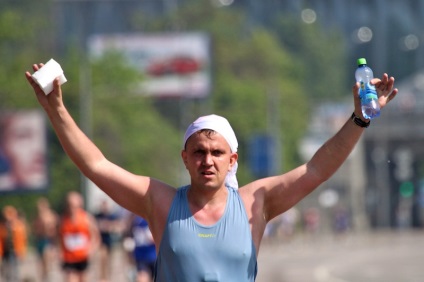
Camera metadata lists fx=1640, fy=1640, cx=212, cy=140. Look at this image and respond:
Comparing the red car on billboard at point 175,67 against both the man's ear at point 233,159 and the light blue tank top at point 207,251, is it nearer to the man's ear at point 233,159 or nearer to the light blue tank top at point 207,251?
the man's ear at point 233,159

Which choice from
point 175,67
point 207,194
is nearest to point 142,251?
point 207,194

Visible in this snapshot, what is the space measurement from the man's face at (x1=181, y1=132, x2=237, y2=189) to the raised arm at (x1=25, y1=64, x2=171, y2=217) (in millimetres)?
248

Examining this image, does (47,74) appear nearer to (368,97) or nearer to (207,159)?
(207,159)

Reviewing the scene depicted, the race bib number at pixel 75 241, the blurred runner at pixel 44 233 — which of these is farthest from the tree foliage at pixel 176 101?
the race bib number at pixel 75 241

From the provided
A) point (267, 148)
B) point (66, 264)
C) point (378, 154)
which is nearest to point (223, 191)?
point (66, 264)

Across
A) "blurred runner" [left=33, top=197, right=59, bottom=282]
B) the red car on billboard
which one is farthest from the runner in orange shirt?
the red car on billboard

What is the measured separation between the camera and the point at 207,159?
6.71 m

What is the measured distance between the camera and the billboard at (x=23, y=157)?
1468 inches

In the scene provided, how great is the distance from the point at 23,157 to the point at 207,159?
102ft

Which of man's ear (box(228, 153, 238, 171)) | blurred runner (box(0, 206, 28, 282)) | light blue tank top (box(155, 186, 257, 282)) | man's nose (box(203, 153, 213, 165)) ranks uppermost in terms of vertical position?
blurred runner (box(0, 206, 28, 282))

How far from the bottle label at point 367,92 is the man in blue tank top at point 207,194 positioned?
29 millimetres

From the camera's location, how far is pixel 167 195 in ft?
22.6

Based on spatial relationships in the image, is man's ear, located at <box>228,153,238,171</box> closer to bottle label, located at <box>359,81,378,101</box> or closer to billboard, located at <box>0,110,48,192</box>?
bottle label, located at <box>359,81,378,101</box>

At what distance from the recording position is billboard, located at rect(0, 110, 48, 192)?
3728 cm
